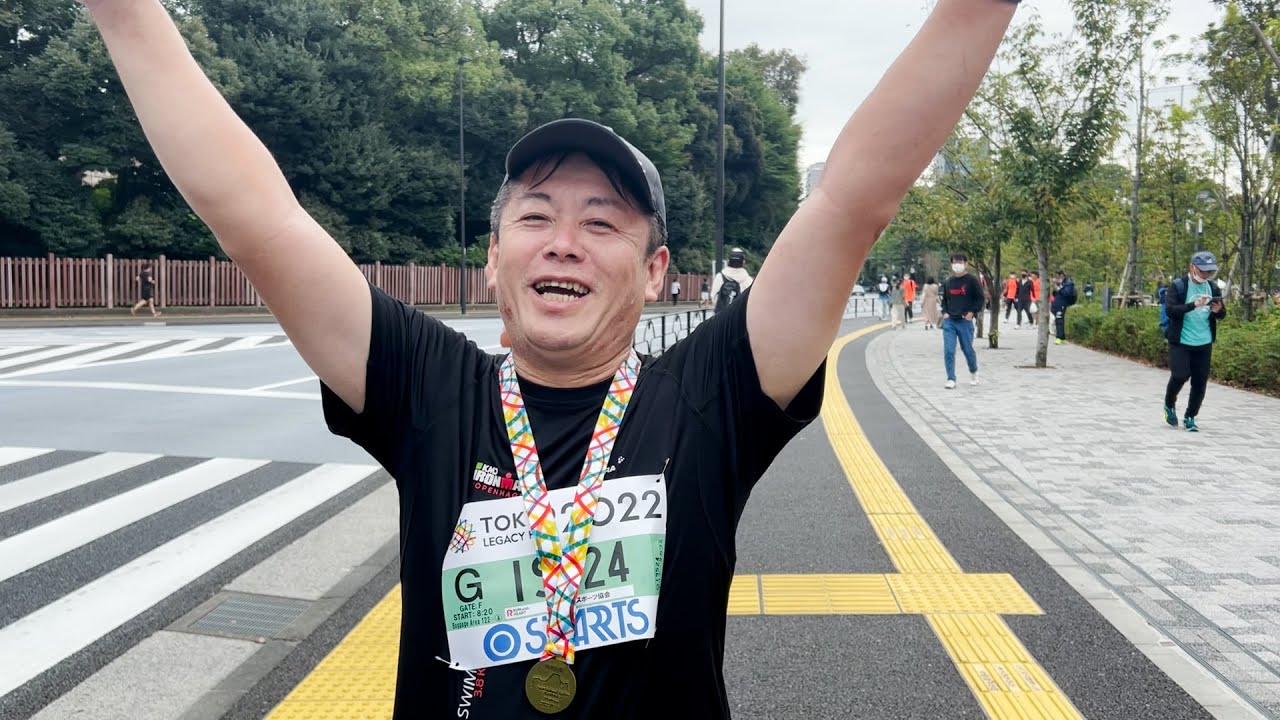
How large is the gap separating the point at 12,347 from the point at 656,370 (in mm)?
19567

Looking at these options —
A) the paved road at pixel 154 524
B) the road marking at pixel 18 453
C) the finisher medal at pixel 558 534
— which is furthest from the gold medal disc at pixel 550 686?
the road marking at pixel 18 453

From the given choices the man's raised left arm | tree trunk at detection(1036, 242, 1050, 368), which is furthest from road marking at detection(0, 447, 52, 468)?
tree trunk at detection(1036, 242, 1050, 368)

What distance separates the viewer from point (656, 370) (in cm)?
184

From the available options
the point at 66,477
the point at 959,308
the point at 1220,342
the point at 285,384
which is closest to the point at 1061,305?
the point at 1220,342

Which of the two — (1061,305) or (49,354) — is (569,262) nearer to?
(49,354)

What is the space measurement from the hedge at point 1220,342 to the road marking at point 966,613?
27.9 ft

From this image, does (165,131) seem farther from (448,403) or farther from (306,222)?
(448,403)

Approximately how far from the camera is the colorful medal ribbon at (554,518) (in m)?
1.66

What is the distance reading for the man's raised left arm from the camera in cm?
150

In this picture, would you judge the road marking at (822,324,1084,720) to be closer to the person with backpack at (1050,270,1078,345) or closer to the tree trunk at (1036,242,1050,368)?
the tree trunk at (1036,242,1050,368)

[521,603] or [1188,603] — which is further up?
[521,603]

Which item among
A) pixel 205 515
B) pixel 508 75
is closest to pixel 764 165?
pixel 508 75

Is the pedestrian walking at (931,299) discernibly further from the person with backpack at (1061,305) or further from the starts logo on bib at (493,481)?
the starts logo on bib at (493,481)

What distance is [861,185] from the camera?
1567 millimetres
